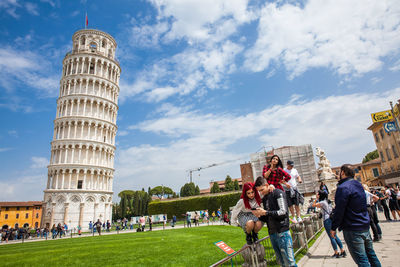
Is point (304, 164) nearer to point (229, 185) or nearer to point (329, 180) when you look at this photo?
point (329, 180)

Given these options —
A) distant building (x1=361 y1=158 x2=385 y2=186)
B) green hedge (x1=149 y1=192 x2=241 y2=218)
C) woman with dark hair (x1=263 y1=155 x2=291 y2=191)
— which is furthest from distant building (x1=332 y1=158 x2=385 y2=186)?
woman with dark hair (x1=263 y1=155 x2=291 y2=191)

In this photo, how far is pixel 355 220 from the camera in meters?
4.04

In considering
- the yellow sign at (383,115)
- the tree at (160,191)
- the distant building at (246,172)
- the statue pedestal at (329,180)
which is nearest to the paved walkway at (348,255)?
the statue pedestal at (329,180)

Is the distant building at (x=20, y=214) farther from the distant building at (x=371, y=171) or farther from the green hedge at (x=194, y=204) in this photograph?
the distant building at (x=371, y=171)

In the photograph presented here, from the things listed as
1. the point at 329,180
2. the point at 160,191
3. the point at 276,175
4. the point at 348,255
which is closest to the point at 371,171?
the point at 329,180

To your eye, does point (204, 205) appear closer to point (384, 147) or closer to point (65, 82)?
point (384, 147)

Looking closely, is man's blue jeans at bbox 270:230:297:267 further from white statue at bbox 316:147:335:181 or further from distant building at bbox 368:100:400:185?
distant building at bbox 368:100:400:185

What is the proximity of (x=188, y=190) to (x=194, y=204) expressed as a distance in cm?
3813

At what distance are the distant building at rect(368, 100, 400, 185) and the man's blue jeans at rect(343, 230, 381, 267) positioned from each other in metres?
40.3

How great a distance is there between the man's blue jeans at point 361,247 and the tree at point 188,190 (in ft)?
294

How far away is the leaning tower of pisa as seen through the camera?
1805 inches

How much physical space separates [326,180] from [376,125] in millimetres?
27051

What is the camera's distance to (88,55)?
177 feet

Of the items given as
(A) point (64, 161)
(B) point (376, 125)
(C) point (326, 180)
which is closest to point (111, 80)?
(A) point (64, 161)
